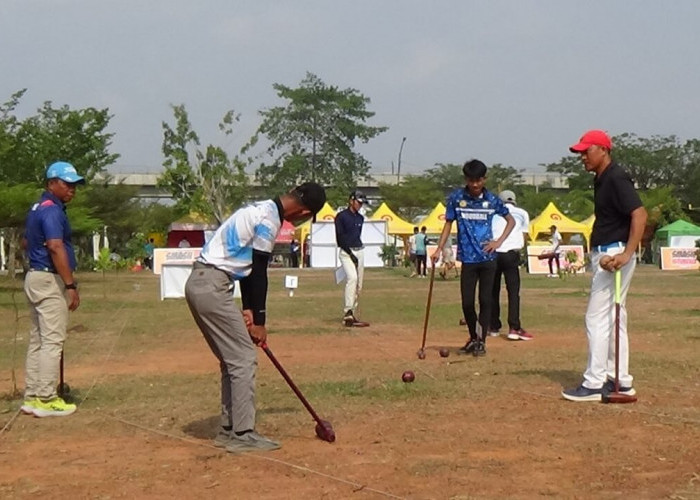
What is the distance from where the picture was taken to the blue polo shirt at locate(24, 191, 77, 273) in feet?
26.0

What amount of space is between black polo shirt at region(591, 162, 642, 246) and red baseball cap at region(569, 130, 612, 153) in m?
0.18

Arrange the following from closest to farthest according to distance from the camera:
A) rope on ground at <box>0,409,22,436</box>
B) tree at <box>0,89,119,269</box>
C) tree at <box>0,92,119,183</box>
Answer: rope on ground at <box>0,409,22,436</box> < tree at <box>0,89,119,269</box> < tree at <box>0,92,119,183</box>

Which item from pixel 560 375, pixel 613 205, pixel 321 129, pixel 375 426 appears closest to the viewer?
pixel 375 426

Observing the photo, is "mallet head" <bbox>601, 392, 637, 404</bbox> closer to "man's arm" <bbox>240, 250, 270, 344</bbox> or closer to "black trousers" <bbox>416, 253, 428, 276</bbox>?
"man's arm" <bbox>240, 250, 270, 344</bbox>

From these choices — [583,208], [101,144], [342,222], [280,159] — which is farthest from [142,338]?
[280,159]

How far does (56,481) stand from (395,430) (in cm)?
226

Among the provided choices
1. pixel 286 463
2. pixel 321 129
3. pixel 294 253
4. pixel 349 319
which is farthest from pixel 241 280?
pixel 321 129

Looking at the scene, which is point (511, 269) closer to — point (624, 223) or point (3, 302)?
point (624, 223)

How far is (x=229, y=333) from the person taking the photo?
256 inches

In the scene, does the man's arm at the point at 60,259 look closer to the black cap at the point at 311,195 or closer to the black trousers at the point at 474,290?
the black cap at the point at 311,195

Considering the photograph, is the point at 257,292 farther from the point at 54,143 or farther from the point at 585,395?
the point at 54,143

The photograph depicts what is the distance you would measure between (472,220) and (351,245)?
15.3 feet

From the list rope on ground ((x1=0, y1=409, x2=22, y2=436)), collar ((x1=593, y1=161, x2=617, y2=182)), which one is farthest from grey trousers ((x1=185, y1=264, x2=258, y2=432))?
collar ((x1=593, y1=161, x2=617, y2=182))

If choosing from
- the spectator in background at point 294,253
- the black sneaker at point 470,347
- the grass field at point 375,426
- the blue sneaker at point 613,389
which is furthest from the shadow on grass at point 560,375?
the spectator in background at point 294,253
